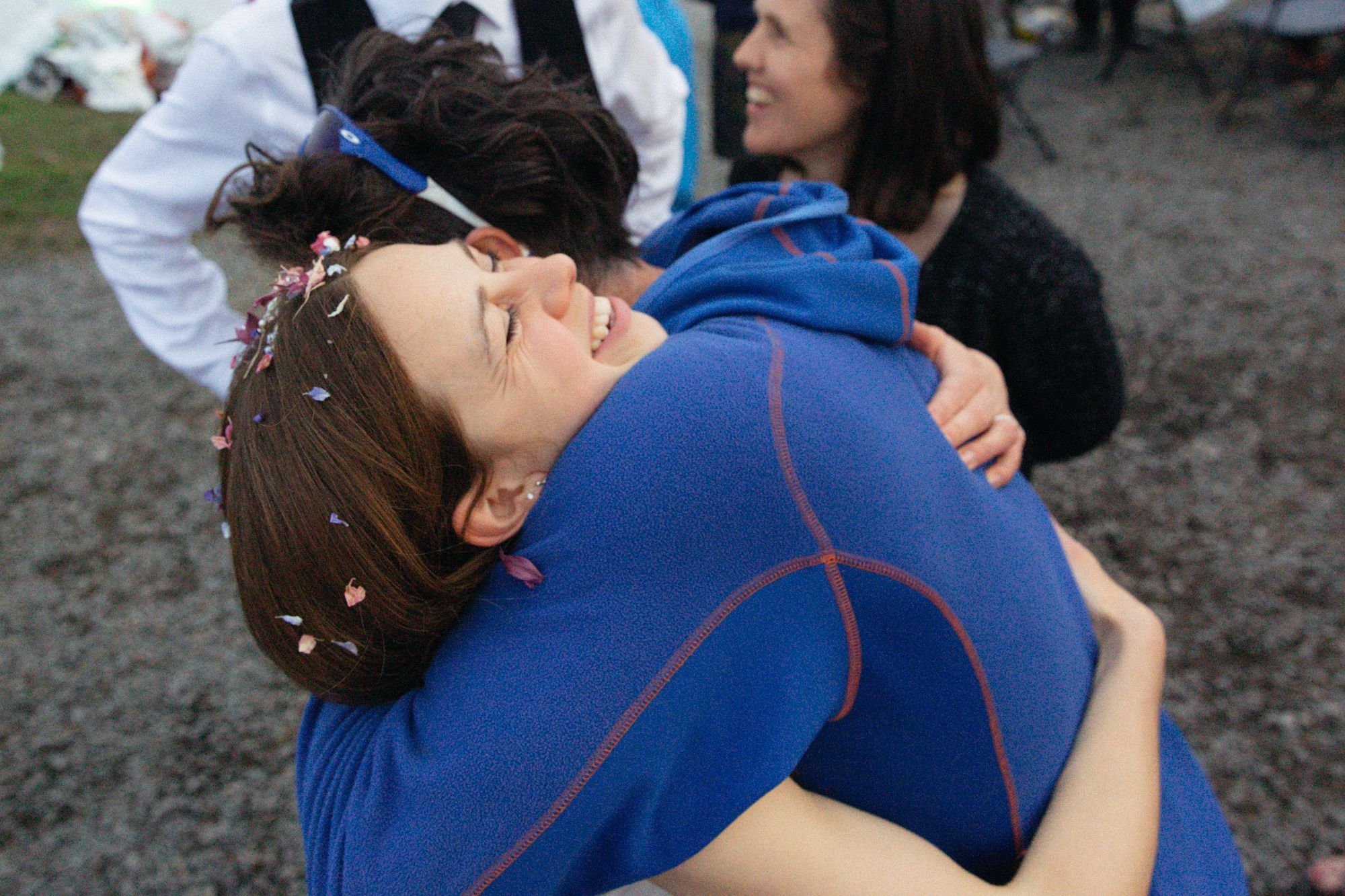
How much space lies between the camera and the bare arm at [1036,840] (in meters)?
1.08

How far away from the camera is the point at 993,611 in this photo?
3.83 ft

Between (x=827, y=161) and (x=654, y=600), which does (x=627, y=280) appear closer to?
(x=654, y=600)

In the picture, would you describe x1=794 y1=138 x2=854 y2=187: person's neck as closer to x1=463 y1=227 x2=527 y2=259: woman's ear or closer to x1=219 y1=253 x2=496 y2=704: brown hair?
x1=463 y1=227 x2=527 y2=259: woman's ear

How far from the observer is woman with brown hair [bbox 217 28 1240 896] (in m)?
1.01

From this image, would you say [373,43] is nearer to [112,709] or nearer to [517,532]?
[517,532]

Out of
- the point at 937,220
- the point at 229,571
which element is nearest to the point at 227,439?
the point at 937,220

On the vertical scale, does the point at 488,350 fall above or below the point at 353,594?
above

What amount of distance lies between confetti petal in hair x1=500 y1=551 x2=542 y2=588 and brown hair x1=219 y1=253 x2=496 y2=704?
0.09 metres

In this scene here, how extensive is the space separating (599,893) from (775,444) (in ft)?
1.85

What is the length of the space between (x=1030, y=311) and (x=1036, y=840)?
134 centimetres

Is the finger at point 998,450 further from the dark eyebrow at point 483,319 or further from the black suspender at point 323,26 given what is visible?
the black suspender at point 323,26

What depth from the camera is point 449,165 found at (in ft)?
5.54

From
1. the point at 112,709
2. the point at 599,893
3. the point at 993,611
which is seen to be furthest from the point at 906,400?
the point at 112,709

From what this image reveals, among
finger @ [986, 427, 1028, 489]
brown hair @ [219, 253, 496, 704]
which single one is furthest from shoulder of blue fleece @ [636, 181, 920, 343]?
brown hair @ [219, 253, 496, 704]
